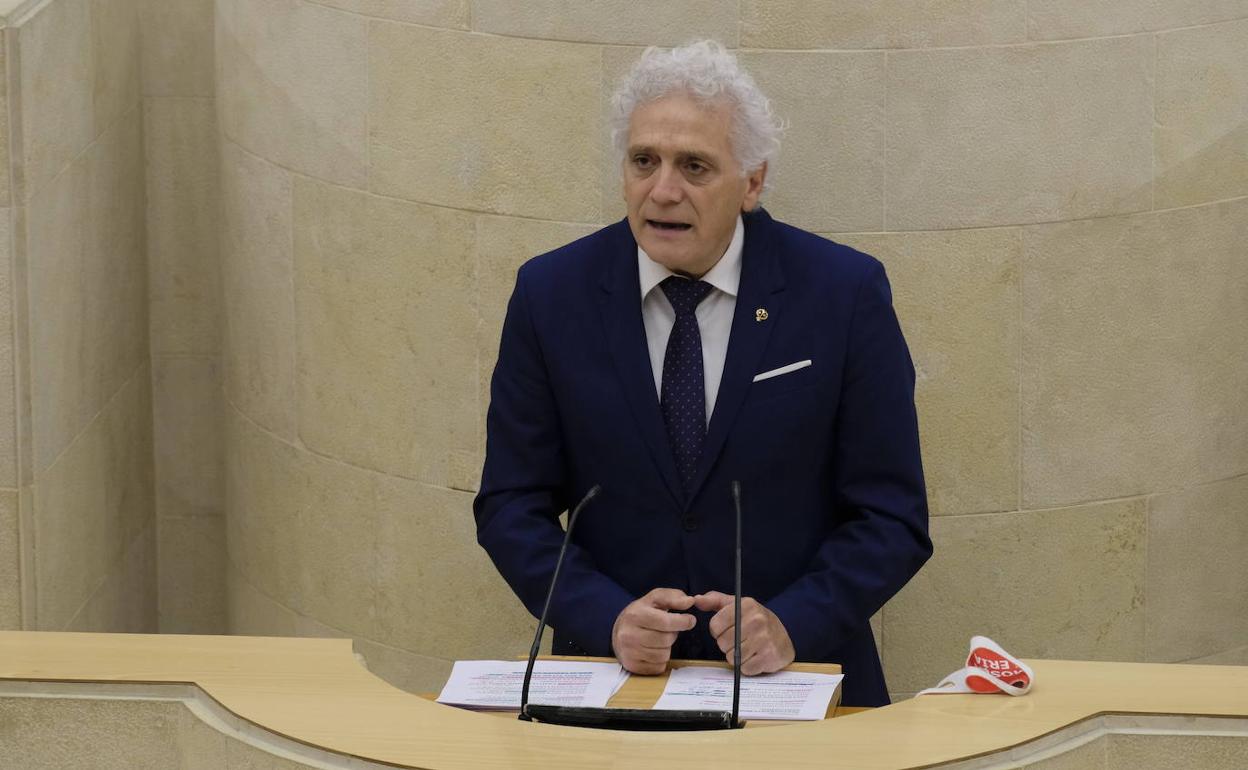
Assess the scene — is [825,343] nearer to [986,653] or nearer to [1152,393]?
[986,653]

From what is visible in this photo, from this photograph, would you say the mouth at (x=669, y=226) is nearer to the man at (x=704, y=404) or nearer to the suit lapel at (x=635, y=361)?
the man at (x=704, y=404)

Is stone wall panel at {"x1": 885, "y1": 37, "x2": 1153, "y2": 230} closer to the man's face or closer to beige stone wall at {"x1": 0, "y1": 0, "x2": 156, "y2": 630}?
the man's face

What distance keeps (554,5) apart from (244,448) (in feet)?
6.34

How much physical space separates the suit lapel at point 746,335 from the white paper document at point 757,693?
1.70 ft

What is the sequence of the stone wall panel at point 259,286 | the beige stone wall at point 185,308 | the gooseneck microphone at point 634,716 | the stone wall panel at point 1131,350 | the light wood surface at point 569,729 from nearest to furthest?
the light wood surface at point 569,729, the gooseneck microphone at point 634,716, the stone wall panel at point 1131,350, the stone wall panel at point 259,286, the beige stone wall at point 185,308

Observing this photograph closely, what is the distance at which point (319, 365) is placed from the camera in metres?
6.45

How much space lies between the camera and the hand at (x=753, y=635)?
4105 mm

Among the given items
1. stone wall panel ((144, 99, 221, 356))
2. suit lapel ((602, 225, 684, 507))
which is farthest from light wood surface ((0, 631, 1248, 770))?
stone wall panel ((144, 99, 221, 356))

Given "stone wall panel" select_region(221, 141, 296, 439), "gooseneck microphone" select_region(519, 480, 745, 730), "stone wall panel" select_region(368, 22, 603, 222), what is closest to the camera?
"gooseneck microphone" select_region(519, 480, 745, 730)

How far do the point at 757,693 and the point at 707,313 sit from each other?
91cm

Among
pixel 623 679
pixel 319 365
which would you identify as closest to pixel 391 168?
pixel 319 365

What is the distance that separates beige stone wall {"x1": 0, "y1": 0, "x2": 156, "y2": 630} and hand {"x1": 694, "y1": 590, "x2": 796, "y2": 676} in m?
2.65

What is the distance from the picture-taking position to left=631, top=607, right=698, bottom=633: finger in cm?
411

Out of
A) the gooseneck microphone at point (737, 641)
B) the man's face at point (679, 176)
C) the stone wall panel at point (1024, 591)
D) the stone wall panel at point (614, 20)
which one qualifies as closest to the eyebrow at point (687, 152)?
the man's face at point (679, 176)
